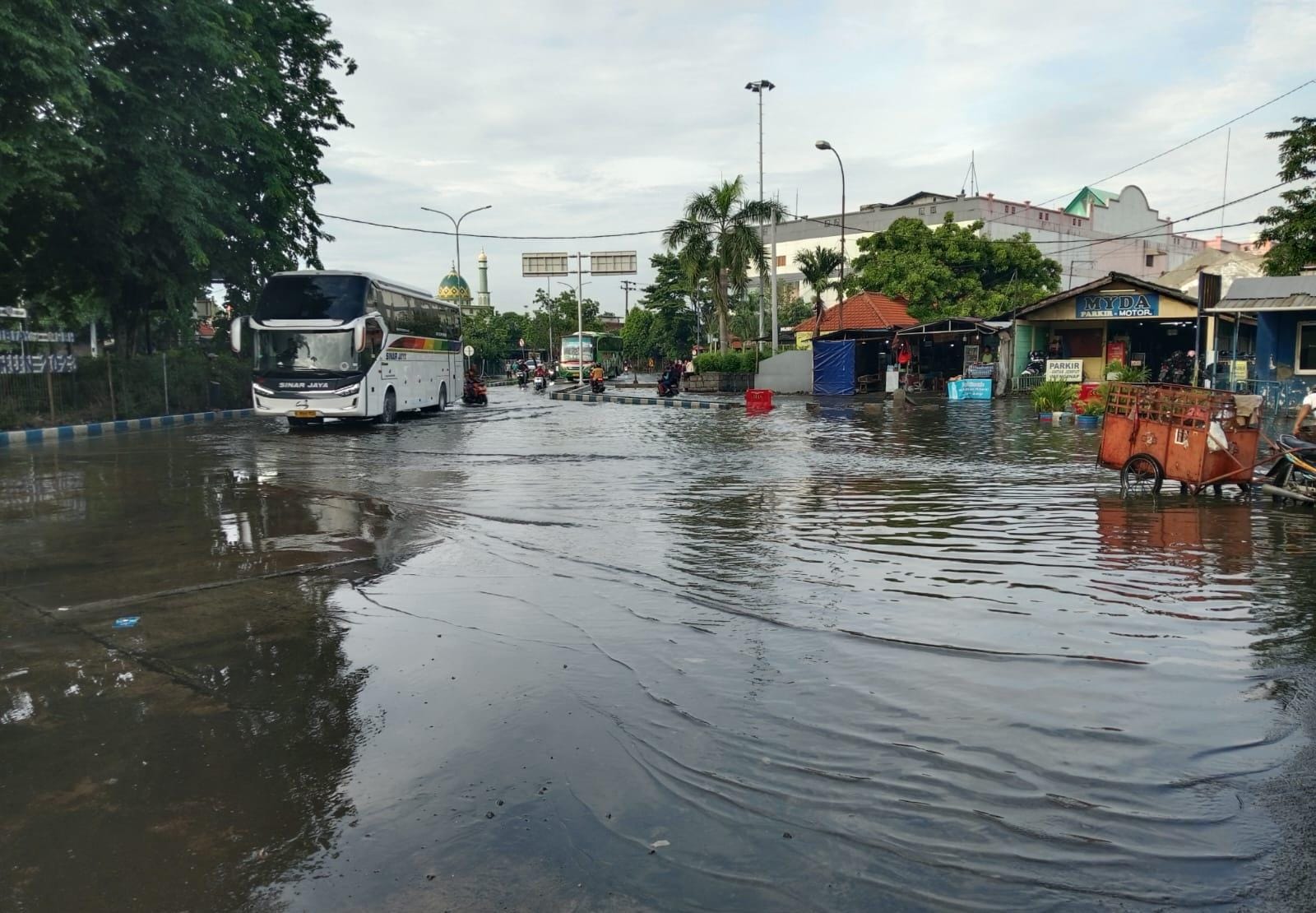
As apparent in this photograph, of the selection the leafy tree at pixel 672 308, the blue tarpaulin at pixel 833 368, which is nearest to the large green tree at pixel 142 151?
the blue tarpaulin at pixel 833 368

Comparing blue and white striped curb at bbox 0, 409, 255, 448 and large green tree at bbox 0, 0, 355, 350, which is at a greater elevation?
large green tree at bbox 0, 0, 355, 350

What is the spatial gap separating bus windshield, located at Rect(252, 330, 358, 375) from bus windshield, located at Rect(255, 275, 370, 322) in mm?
413

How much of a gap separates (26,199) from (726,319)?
30.6m

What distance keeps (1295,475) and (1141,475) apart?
5.34 feet

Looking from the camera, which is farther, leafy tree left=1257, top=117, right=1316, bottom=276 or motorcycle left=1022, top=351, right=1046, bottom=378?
motorcycle left=1022, top=351, right=1046, bottom=378

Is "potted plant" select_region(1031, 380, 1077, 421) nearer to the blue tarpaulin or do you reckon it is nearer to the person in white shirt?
the person in white shirt

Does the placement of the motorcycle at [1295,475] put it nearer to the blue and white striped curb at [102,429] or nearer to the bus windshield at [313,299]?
the bus windshield at [313,299]

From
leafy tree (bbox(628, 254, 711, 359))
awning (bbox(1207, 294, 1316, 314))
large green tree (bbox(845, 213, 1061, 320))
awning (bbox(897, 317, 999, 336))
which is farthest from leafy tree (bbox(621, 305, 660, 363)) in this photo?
awning (bbox(1207, 294, 1316, 314))

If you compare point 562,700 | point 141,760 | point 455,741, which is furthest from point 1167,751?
point 141,760

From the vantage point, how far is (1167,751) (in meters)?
4.18

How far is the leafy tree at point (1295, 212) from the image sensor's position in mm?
26484

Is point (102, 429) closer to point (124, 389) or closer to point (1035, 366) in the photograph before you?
point (124, 389)

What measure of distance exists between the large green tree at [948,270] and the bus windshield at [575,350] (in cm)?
2197

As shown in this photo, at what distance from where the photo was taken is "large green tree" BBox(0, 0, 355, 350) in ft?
64.5
